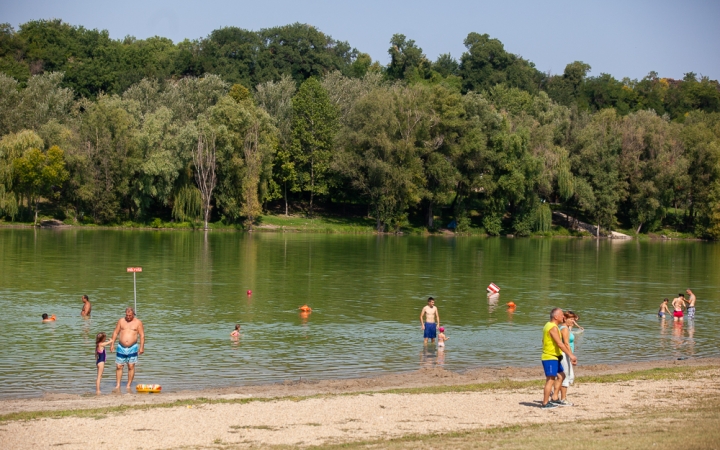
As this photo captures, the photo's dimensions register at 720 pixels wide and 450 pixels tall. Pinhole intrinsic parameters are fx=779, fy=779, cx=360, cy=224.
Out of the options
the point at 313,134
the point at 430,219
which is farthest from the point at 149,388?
the point at 430,219

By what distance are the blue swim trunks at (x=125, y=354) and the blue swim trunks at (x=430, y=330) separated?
38.0ft

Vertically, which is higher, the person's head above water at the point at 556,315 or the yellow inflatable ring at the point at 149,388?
the person's head above water at the point at 556,315

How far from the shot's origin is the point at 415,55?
561 ft

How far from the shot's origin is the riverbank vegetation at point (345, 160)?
9294cm

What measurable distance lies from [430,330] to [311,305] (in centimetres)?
1109

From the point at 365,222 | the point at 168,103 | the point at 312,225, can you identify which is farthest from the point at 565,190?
the point at 168,103

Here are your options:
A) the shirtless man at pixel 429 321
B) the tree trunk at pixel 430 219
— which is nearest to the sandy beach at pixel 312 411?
the shirtless man at pixel 429 321

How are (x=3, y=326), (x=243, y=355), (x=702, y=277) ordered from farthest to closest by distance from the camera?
(x=702, y=277) < (x=3, y=326) < (x=243, y=355)

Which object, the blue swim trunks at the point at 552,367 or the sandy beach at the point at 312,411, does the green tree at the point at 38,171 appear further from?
the blue swim trunks at the point at 552,367

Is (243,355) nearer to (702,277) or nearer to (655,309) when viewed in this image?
(655,309)

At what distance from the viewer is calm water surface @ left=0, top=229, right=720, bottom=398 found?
84.9 ft

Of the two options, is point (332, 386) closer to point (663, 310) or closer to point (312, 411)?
point (312, 411)

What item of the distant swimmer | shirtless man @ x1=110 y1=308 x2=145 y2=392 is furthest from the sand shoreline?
the distant swimmer

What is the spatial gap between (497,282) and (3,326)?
3091 cm
